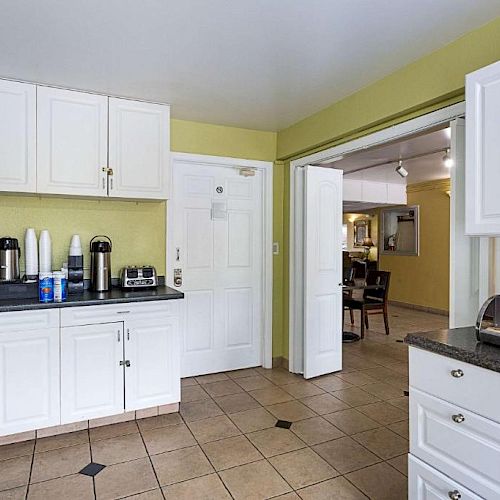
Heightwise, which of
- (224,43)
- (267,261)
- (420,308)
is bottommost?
(420,308)

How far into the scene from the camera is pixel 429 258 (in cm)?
738

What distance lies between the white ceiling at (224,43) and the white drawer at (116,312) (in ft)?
5.12

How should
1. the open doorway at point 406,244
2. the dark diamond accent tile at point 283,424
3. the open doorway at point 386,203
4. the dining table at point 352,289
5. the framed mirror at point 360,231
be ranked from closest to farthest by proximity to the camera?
the open doorway at point 386,203 → the dark diamond accent tile at point 283,424 → the dining table at point 352,289 → the open doorway at point 406,244 → the framed mirror at point 360,231

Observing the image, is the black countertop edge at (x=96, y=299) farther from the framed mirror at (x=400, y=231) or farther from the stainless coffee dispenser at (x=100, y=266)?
the framed mirror at (x=400, y=231)

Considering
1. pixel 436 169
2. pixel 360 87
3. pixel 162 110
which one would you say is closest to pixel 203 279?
pixel 162 110

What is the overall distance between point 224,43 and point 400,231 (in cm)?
683

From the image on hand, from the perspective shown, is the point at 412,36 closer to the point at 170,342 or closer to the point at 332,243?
the point at 332,243

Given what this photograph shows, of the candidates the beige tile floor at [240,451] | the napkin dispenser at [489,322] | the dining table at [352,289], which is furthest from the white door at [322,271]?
the napkin dispenser at [489,322]

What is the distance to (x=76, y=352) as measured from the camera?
2650 millimetres

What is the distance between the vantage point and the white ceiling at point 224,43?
1881mm

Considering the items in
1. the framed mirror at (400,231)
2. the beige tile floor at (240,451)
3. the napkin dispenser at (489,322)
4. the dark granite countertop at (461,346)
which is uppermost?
the framed mirror at (400,231)

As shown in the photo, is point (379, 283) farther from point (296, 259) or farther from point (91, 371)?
point (91, 371)

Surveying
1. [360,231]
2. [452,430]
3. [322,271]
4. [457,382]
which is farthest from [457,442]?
[360,231]

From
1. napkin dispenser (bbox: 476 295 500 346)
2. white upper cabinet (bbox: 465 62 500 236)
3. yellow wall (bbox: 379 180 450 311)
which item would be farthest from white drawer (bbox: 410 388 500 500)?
yellow wall (bbox: 379 180 450 311)
